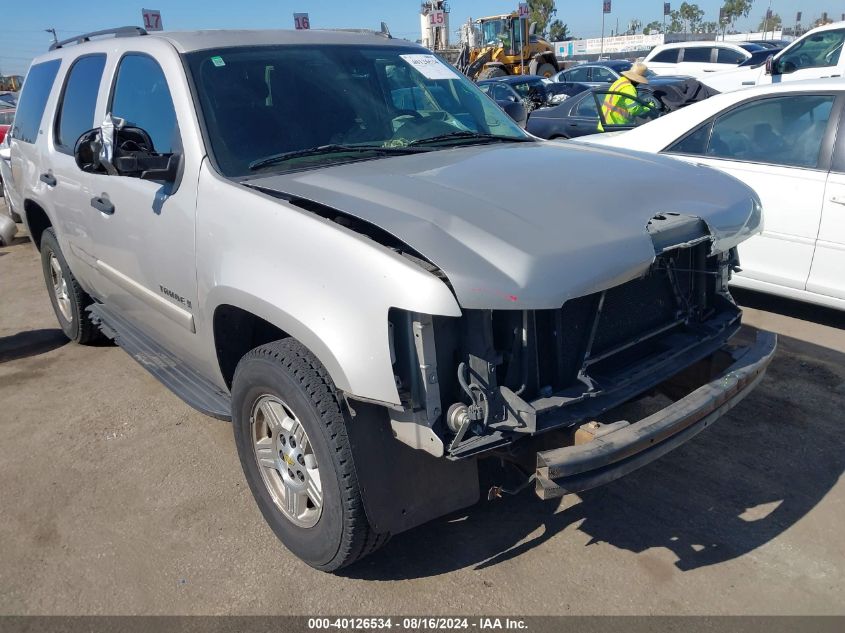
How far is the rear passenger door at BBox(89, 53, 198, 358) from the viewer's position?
3094mm

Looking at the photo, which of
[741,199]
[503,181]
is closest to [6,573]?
[503,181]

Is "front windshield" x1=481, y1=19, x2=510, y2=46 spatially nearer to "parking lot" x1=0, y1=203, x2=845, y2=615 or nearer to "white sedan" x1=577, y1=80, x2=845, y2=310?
"white sedan" x1=577, y1=80, x2=845, y2=310

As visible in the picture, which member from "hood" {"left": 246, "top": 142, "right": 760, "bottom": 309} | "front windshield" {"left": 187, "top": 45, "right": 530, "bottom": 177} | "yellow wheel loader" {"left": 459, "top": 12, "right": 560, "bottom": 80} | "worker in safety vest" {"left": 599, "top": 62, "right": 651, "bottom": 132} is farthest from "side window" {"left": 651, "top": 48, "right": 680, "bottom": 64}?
"hood" {"left": 246, "top": 142, "right": 760, "bottom": 309}

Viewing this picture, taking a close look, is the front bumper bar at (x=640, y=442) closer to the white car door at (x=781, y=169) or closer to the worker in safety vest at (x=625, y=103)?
the white car door at (x=781, y=169)

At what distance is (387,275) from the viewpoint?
2.15 m

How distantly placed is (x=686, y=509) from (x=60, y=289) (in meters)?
4.68

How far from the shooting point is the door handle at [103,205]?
367 cm

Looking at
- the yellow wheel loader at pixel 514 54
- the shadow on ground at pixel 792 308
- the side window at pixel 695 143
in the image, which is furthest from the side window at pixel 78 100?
the yellow wheel loader at pixel 514 54

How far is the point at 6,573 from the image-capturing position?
2926 millimetres

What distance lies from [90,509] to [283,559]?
3.50ft

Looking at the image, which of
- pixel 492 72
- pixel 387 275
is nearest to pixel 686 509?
pixel 387 275

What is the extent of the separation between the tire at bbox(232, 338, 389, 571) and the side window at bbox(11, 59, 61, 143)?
321 centimetres

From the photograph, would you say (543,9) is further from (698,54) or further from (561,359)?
(561,359)
